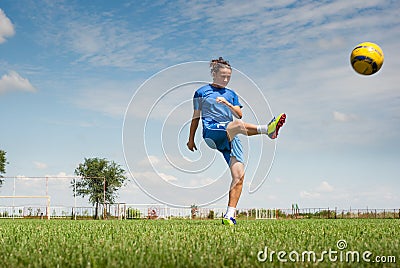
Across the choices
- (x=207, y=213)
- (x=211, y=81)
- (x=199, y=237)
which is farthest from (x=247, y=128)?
(x=207, y=213)

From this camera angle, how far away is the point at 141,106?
22.3 feet

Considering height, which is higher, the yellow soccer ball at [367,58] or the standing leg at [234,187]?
the yellow soccer ball at [367,58]

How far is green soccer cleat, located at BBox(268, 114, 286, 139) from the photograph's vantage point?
5.88 meters

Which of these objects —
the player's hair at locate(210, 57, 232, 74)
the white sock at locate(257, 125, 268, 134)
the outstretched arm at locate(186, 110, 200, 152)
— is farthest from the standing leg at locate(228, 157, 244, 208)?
the player's hair at locate(210, 57, 232, 74)

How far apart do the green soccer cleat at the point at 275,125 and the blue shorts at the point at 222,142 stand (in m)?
0.49

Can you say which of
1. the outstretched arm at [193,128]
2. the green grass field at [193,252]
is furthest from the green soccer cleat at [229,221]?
the green grass field at [193,252]

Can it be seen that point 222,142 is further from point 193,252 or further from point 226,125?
point 193,252

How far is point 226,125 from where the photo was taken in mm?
6059

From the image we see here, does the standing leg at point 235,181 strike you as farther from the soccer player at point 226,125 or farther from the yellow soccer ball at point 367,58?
the yellow soccer ball at point 367,58

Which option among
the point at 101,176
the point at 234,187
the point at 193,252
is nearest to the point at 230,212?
the point at 234,187

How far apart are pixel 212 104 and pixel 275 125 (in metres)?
0.86

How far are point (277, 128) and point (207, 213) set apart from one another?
60.9 feet

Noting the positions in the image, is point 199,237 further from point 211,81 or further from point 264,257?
point 211,81

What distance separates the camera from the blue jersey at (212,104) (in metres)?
6.15
